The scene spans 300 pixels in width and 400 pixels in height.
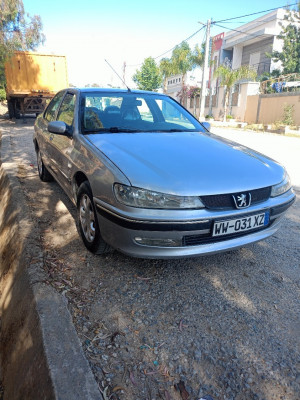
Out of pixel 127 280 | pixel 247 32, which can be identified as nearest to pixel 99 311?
pixel 127 280

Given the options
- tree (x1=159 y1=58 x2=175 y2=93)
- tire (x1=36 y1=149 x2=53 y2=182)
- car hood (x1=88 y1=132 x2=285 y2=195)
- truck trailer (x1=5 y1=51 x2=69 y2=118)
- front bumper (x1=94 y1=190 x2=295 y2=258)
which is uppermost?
tree (x1=159 y1=58 x2=175 y2=93)

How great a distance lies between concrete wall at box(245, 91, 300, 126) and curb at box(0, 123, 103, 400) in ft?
60.6

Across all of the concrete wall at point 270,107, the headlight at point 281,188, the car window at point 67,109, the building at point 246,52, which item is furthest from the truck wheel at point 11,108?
the building at point 246,52

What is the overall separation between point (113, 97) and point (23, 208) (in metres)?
1.67

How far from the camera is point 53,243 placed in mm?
3104

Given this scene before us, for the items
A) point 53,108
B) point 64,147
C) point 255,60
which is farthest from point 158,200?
point 255,60

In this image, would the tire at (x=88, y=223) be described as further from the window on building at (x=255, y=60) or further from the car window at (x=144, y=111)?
the window on building at (x=255, y=60)

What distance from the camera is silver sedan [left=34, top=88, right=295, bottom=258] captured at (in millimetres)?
2102

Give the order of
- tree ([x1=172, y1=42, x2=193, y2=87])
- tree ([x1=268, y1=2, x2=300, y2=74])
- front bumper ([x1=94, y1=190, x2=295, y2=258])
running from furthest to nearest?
tree ([x1=172, y1=42, x2=193, y2=87]), tree ([x1=268, y1=2, x2=300, y2=74]), front bumper ([x1=94, y1=190, x2=295, y2=258])

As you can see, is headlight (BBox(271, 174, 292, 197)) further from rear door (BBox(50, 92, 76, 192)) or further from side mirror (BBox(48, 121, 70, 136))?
side mirror (BBox(48, 121, 70, 136))

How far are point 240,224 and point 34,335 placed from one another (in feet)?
5.19

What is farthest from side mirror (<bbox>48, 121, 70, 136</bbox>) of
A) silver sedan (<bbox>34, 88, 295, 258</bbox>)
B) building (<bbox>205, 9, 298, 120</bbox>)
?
building (<bbox>205, 9, 298, 120</bbox>)

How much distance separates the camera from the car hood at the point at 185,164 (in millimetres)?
2146

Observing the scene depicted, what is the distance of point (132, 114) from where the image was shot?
3482 mm
